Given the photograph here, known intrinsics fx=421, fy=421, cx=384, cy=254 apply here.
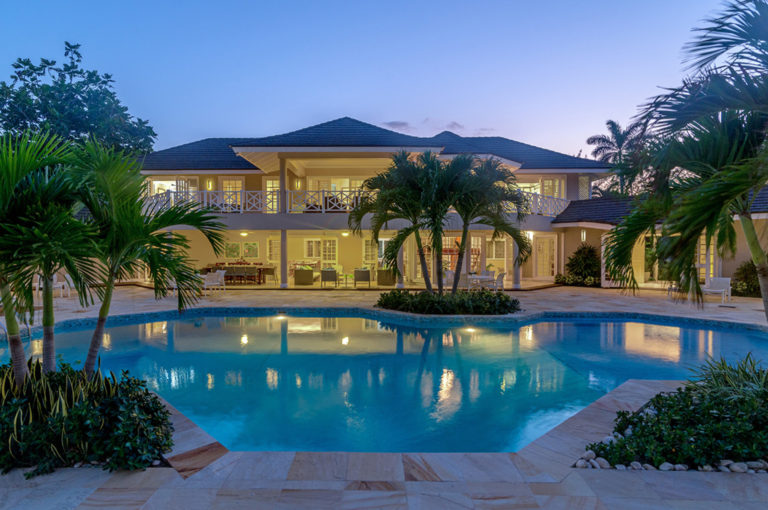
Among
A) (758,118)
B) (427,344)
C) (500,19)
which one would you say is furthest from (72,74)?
(758,118)

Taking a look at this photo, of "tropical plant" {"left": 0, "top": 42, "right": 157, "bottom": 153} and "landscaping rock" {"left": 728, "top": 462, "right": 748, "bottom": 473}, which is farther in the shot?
"tropical plant" {"left": 0, "top": 42, "right": 157, "bottom": 153}

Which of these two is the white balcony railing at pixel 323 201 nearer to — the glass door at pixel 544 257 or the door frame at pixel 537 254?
the door frame at pixel 537 254

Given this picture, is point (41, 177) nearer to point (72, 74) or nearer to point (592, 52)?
point (592, 52)

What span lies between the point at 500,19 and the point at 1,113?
23.9 metres

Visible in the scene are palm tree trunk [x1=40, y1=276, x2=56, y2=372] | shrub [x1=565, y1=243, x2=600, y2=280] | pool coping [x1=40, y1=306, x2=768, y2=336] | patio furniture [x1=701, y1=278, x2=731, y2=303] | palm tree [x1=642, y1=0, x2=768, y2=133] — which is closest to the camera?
palm tree [x1=642, y1=0, x2=768, y2=133]

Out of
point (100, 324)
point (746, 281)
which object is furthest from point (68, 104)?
point (746, 281)

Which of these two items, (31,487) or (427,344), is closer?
(31,487)

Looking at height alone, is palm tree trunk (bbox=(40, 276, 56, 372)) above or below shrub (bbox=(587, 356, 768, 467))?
above

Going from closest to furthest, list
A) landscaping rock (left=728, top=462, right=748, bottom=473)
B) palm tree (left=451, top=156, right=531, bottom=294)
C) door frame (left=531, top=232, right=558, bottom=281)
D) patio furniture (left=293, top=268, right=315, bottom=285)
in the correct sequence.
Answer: landscaping rock (left=728, top=462, right=748, bottom=473), palm tree (left=451, top=156, right=531, bottom=294), patio furniture (left=293, top=268, right=315, bottom=285), door frame (left=531, top=232, right=558, bottom=281)

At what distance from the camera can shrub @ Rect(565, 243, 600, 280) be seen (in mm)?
18297

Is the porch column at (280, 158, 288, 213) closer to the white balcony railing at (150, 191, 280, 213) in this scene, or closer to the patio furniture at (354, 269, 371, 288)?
the white balcony railing at (150, 191, 280, 213)

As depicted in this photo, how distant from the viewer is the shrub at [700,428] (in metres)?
3.40

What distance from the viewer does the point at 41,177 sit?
365cm

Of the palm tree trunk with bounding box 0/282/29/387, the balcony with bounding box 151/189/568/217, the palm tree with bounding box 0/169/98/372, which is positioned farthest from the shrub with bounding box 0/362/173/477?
the balcony with bounding box 151/189/568/217
